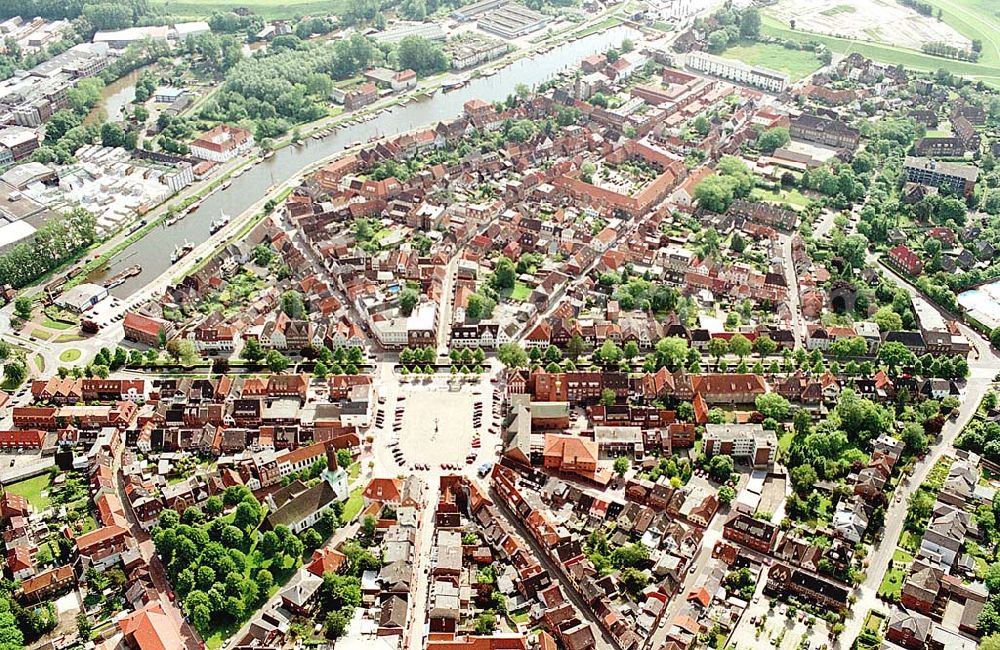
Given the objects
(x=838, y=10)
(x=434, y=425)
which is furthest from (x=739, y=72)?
(x=434, y=425)

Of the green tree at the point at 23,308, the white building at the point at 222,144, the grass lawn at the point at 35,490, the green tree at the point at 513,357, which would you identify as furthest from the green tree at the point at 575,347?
the white building at the point at 222,144

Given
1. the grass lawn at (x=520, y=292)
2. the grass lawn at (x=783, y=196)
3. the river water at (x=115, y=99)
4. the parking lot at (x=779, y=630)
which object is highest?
the river water at (x=115, y=99)

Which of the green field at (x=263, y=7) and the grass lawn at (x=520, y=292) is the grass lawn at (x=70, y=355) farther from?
the green field at (x=263, y=7)

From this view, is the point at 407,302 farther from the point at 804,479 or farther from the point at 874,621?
the point at 874,621

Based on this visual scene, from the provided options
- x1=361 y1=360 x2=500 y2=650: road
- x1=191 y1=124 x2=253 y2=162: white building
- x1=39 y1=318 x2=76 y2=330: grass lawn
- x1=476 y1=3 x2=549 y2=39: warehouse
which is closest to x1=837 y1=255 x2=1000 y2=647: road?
x1=361 y1=360 x2=500 y2=650: road

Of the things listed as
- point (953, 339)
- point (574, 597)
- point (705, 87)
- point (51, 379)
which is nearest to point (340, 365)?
point (51, 379)

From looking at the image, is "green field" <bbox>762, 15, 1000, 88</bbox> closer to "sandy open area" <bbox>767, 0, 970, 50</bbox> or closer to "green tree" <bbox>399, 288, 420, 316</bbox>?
"sandy open area" <bbox>767, 0, 970, 50</bbox>
